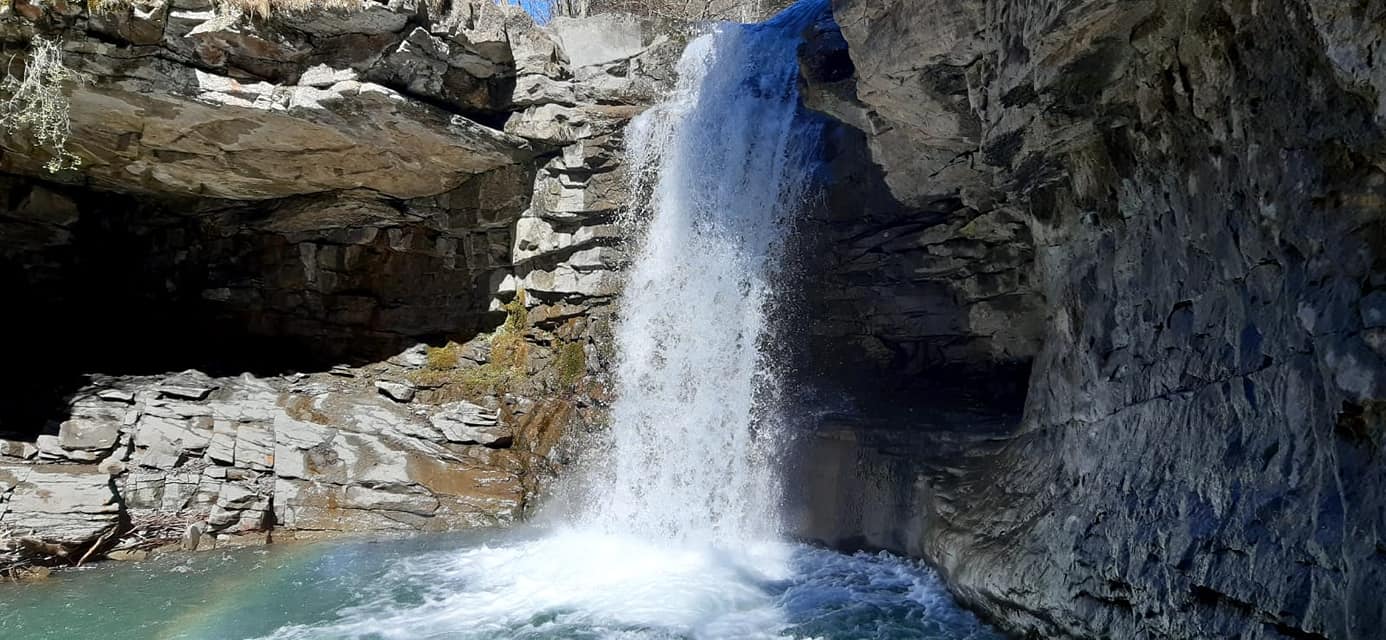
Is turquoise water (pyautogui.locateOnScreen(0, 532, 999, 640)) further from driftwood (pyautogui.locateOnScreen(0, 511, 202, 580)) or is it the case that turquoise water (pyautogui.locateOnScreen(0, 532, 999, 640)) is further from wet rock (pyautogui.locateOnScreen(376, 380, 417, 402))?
wet rock (pyautogui.locateOnScreen(376, 380, 417, 402))

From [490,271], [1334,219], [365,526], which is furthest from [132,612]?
[1334,219]

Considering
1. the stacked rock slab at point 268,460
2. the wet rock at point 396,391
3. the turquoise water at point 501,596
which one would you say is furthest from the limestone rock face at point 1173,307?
the wet rock at point 396,391

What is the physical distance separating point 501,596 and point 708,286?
5474 millimetres

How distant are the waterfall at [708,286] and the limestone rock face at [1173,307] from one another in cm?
302

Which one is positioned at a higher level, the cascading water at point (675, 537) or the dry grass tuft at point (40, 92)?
the dry grass tuft at point (40, 92)

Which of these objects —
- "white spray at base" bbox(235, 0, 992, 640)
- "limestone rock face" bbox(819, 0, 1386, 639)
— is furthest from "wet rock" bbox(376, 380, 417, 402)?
"limestone rock face" bbox(819, 0, 1386, 639)

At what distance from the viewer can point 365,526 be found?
35.0ft

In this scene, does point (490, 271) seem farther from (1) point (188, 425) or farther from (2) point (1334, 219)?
(2) point (1334, 219)

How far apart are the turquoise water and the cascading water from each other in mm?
30

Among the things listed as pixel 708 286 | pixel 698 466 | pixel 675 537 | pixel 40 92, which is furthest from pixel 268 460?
pixel 708 286

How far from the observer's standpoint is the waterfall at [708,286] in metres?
10.3

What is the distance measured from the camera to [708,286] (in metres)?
11.7

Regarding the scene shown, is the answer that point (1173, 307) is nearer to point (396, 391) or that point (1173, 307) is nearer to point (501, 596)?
point (501, 596)

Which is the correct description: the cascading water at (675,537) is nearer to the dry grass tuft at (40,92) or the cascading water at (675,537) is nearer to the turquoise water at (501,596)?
the turquoise water at (501,596)
